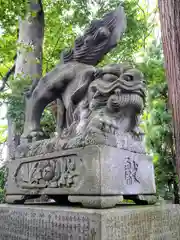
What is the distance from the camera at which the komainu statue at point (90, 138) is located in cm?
224

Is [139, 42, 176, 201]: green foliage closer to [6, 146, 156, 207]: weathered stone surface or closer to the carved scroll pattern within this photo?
[6, 146, 156, 207]: weathered stone surface

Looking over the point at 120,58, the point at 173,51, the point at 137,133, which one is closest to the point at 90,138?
the point at 137,133

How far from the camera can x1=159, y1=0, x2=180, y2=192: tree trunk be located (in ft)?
7.88

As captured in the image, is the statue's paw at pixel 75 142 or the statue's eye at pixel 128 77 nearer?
the statue's paw at pixel 75 142

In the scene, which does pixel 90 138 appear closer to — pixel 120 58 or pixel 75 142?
pixel 75 142

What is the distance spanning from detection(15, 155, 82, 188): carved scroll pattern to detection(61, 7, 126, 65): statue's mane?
145 centimetres

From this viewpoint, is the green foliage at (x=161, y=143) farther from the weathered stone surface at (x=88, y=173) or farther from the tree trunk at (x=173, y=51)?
the tree trunk at (x=173, y=51)

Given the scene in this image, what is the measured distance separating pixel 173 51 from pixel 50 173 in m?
1.85

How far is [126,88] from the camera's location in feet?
8.13

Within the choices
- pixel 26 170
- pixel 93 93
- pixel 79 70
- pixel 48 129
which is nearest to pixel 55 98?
pixel 79 70

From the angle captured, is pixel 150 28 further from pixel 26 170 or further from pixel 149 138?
pixel 26 170

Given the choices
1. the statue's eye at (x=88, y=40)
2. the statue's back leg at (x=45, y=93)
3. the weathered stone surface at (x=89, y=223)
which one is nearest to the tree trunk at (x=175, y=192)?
the weathered stone surface at (x=89, y=223)

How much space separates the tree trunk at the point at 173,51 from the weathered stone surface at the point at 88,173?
0.45 meters

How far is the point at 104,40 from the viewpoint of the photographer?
3.15 metres
